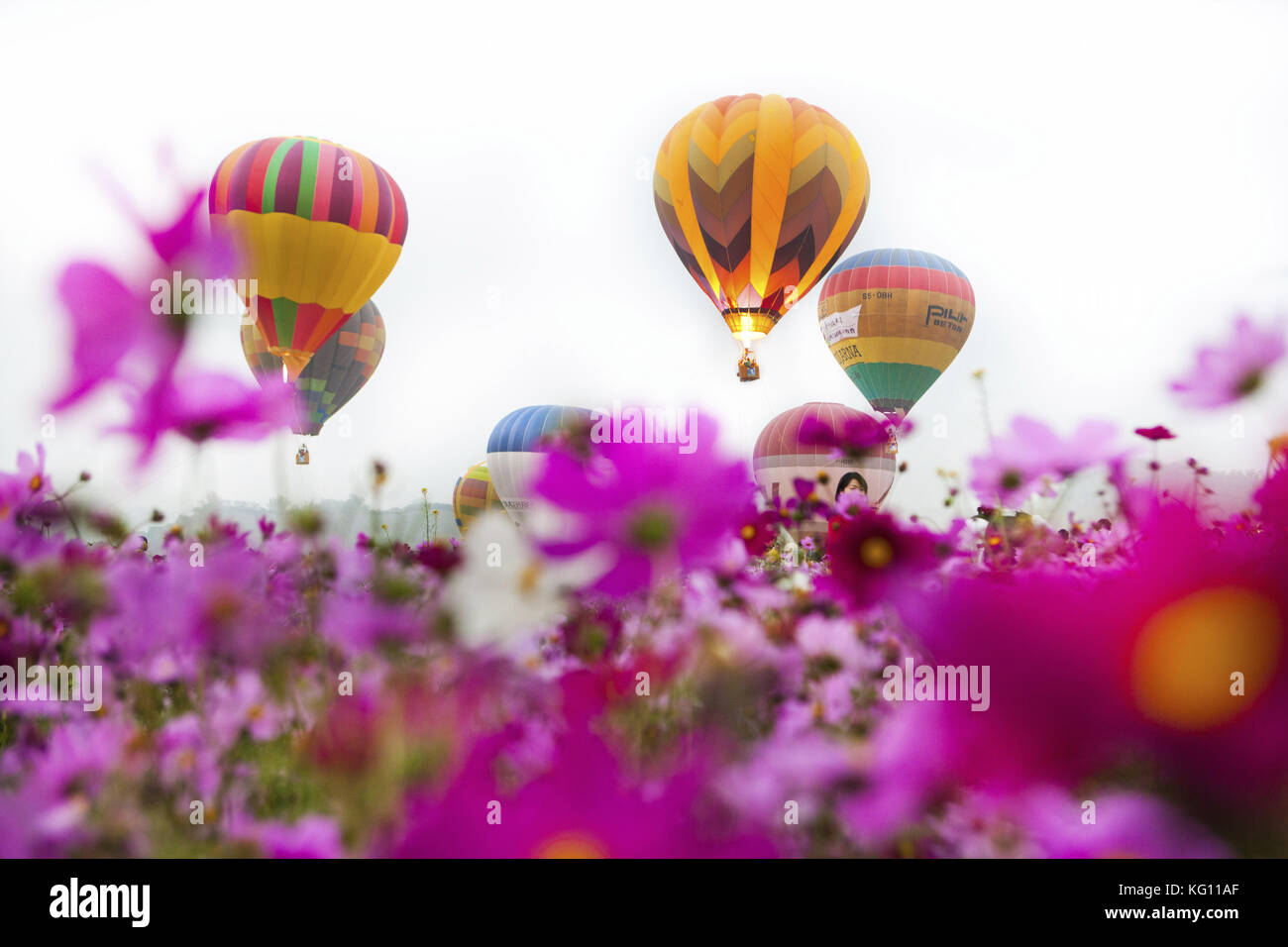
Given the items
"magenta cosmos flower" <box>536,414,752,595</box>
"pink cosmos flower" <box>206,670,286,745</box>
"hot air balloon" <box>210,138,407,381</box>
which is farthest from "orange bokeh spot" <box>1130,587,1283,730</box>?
"hot air balloon" <box>210,138,407,381</box>

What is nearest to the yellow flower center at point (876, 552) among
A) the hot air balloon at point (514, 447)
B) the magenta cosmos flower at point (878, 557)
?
the magenta cosmos flower at point (878, 557)

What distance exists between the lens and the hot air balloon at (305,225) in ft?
23.6

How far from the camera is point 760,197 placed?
27.4 ft

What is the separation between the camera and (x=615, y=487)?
0.65 metres

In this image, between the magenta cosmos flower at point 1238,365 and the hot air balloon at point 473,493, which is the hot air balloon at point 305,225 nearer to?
the hot air balloon at point 473,493

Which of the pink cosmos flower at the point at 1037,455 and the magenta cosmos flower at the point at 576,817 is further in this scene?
the pink cosmos flower at the point at 1037,455

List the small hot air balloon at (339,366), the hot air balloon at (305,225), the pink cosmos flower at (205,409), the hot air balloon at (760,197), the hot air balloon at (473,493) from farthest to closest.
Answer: the hot air balloon at (473,493) → the small hot air balloon at (339,366) → the hot air balloon at (760,197) → the hot air balloon at (305,225) → the pink cosmos flower at (205,409)

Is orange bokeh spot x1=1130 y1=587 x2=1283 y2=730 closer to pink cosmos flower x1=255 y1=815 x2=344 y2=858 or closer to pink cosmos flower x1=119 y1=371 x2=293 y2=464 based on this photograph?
pink cosmos flower x1=255 y1=815 x2=344 y2=858

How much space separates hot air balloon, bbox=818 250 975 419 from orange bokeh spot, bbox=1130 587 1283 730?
10665 mm

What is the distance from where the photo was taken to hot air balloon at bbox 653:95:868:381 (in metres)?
8.40

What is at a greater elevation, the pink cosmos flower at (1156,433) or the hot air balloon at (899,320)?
the hot air balloon at (899,320)

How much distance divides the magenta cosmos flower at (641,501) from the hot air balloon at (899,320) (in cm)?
1061

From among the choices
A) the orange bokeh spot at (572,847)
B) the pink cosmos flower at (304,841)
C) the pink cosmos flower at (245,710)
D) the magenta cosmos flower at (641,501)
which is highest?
the magenta cosmos flower at (641,501)
